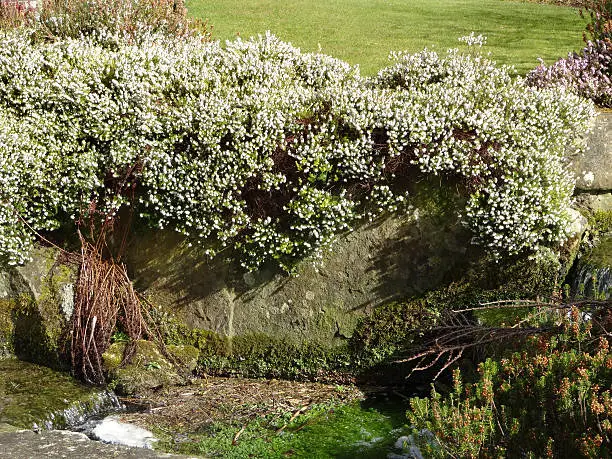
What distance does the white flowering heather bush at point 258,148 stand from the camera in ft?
22.7

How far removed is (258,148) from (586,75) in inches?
153

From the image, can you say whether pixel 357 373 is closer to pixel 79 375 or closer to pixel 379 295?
pixel 379 295

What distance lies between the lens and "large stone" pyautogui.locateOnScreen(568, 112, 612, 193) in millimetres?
7234

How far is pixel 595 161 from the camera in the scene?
725 cm

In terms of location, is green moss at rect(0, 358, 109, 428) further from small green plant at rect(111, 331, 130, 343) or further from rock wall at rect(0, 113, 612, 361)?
small green plant at rect(111, 331, 130, 343)

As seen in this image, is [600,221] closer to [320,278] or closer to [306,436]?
[320,278]

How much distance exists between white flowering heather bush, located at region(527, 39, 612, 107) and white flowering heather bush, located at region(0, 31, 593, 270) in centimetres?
80

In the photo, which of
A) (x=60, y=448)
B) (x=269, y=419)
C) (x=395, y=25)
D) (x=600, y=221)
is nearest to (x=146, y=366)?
(x=269, y=419)

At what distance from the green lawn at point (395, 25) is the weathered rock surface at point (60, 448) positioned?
7.70 metres

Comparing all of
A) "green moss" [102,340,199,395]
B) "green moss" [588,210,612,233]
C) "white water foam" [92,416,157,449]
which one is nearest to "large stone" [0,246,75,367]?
"green moss" [102,340,199,395]

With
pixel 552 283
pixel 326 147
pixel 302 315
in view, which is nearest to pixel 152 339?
pixel 302 315

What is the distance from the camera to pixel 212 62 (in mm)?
7922

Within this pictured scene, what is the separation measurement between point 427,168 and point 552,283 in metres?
1.59

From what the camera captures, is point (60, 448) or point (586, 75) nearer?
point (60, 448)
